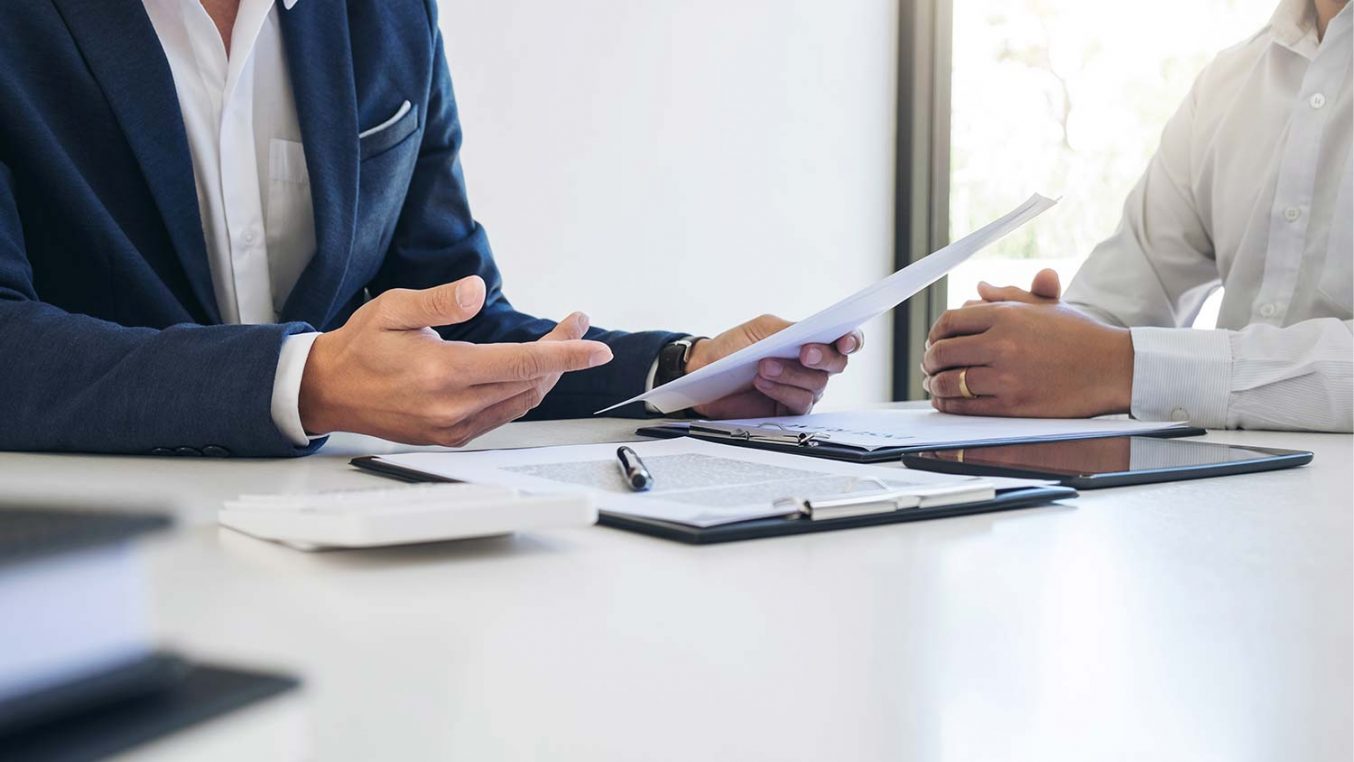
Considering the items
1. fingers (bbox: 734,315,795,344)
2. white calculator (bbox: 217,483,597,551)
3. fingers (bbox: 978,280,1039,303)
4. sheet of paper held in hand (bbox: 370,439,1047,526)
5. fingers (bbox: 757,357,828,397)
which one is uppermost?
fingers (bbox: 978,280,1039,303)

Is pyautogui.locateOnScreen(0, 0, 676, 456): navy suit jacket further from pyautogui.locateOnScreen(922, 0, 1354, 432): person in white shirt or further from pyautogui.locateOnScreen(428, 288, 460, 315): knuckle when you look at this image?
pyautogui.locateOnScreen(922, 0, 1354, 432): person in white shirt

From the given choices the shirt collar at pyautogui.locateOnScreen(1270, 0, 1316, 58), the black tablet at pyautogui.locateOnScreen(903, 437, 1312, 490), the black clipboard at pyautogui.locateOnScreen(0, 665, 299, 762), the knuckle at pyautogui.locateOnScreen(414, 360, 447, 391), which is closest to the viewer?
the black clipboard at pyautogui.locateOnScreen(0, 665, 299, 762)

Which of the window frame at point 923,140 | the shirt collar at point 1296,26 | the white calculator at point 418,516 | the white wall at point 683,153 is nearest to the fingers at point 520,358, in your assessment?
the white calculator at point 418,516

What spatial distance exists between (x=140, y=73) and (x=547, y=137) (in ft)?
5.45

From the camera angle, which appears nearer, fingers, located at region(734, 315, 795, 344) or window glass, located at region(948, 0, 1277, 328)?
fingers, located at region(734, 315, 795, 344)

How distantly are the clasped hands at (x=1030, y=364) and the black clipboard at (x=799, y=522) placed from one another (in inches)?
23.7

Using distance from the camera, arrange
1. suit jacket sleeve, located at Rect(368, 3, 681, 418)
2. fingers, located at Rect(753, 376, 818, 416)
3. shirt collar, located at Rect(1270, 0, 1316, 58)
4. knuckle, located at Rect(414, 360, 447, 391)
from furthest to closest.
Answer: shirt collar, located at Rect(1270, 0, 1316, 58) → suit jacket sleeve, located at Rect(368, 3, 681, 418) → fingers, located at Rect(753, 376, 818, 416) → knuckle, located at Rect(414, 360, 447, 391)

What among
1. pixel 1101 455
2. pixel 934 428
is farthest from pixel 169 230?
pixel 1101 455

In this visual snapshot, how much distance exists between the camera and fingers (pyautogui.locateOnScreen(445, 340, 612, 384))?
83 cm

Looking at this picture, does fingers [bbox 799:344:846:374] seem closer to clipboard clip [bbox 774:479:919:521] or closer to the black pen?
the black pen

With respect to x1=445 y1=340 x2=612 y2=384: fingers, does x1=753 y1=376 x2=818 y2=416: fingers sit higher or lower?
lower

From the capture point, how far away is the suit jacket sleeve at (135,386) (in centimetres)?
85

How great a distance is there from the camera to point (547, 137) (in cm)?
275

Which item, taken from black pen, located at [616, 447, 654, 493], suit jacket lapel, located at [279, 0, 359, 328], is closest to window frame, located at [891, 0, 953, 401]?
suit jacket lapel, located at [279, 0, 359, 328]
